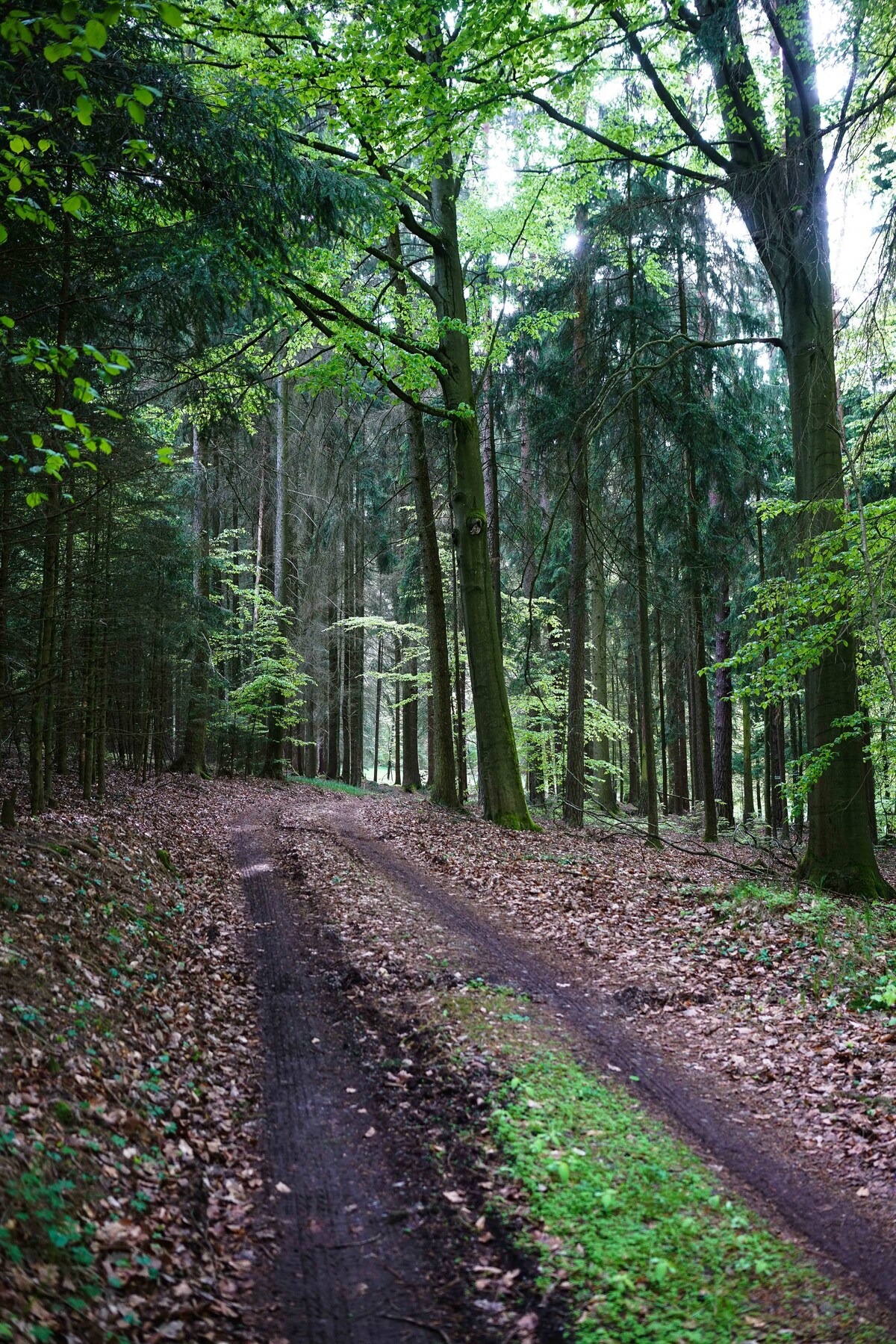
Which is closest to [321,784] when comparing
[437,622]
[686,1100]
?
[437,622]

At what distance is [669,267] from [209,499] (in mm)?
13985

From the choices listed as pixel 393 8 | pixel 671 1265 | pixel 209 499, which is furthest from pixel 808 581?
pixel 209 499

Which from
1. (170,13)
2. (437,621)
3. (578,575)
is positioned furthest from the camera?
(437,621)

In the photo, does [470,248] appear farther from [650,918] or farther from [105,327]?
[650,918]

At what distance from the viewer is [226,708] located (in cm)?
2039

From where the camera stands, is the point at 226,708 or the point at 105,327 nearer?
the point at 105,327

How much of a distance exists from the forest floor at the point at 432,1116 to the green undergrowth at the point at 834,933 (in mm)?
39

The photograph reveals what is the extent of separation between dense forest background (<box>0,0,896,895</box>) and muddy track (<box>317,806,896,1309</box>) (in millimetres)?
3713

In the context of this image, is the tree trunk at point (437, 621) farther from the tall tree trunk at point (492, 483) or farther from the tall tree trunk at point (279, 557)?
the tall tree trunk at point (279, 557)

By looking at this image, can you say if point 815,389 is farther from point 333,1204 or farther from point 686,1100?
point 333,1204

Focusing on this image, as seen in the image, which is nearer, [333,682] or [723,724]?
[723,724]

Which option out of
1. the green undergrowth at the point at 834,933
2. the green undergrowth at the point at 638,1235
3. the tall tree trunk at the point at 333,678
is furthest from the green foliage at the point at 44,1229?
the tall tree trunk at the point at 333,678

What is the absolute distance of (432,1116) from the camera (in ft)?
15.0

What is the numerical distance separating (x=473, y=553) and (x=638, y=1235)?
10.9m
